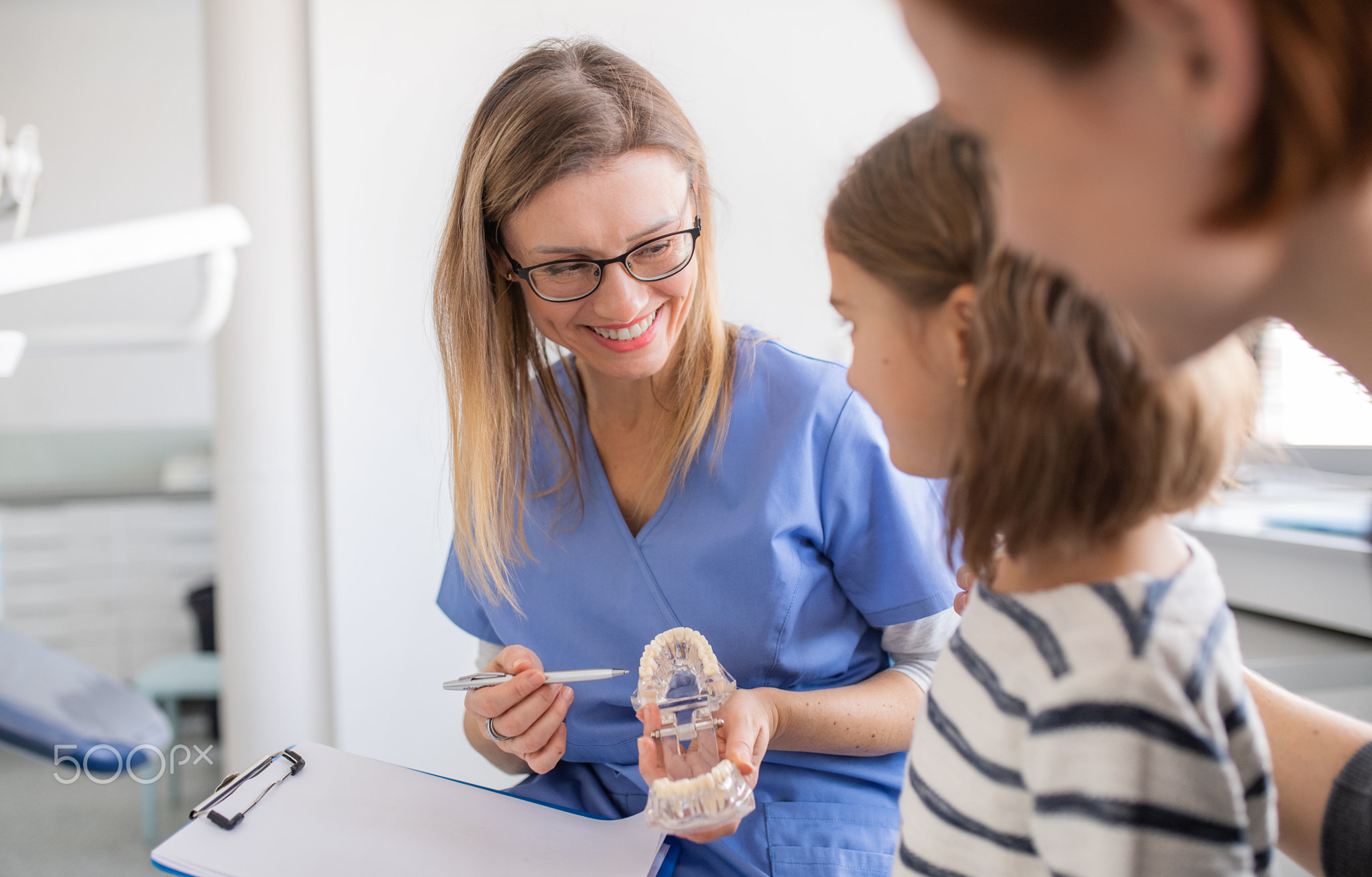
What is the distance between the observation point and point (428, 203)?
171 centimetres

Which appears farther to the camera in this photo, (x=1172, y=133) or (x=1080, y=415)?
(x=1080, y=415)

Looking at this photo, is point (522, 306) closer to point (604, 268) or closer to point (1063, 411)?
point (604, 268)

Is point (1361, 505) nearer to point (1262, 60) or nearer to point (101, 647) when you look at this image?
point (1262, 60)

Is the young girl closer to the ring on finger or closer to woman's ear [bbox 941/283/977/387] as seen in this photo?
woman's ear [bbox 941/283/977/387]

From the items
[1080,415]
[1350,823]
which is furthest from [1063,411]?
[1350,823]

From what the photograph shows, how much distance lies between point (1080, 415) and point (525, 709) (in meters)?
0.69

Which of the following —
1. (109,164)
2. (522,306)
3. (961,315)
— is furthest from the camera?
(109,164)

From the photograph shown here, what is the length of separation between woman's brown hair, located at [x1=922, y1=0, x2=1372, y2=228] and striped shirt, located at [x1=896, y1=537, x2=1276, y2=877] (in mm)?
250

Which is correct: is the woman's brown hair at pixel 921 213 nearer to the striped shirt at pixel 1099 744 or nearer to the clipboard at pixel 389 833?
the striped shirt at pixel 1099 744

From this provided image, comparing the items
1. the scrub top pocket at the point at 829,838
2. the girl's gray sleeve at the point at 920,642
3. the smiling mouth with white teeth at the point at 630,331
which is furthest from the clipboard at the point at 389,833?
the smiling mouth with white teeth at the point at 630,331

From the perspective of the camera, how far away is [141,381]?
3.62m

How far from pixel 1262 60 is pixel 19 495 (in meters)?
3.94

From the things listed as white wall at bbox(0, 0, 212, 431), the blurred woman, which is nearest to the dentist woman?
the blurred woman

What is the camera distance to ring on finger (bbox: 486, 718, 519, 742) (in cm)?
105
